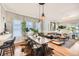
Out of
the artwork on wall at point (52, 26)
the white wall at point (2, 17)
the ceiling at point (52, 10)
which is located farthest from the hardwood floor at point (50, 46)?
the ceiling at point (52, 10)

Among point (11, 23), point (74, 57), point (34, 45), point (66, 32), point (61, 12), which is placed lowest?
point (74, 57)

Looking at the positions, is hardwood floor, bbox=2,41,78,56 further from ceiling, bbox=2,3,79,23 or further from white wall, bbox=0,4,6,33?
ceiling, bbox=2,3,79,23

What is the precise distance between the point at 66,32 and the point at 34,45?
0.65 m

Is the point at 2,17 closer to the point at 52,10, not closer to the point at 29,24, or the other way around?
the point at 29,24

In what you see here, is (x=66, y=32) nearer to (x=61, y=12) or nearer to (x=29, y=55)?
(x=61, y=12)

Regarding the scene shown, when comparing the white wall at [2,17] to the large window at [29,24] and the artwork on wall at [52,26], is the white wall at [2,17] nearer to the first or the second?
the large window at [29,24]

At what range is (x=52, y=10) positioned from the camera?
251 centimetres

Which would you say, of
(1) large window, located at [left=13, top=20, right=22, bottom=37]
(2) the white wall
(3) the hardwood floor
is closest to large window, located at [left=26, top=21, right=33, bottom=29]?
(1) large window, located at [left=13, top=20, right=22, bottom=37]

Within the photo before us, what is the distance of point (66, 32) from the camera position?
2.52 metres

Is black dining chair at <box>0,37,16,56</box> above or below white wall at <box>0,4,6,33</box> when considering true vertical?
below

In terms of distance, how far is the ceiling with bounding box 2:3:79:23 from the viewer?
8.13ft

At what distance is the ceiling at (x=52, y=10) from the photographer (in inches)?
97.5

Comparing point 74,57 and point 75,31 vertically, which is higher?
point 75,31

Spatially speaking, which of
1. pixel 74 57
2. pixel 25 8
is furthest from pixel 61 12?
pixel 74 57
